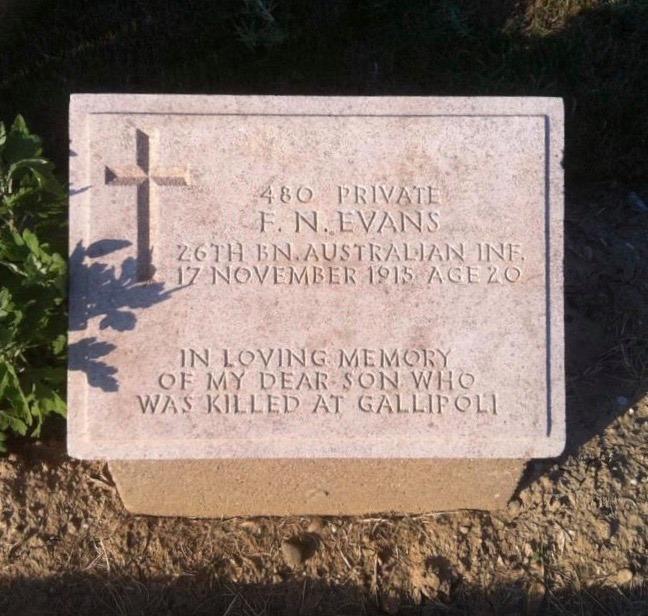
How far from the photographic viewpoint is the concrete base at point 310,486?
312 cm

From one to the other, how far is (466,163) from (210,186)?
105cm

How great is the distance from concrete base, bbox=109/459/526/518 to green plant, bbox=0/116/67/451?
0.51 metres

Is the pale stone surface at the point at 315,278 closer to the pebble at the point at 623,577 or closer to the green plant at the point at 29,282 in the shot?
the green plant at the point at 29,282

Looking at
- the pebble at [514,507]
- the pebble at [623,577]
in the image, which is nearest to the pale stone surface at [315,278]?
the pebble at [514,507]

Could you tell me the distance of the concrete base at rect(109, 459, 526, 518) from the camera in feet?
10.2

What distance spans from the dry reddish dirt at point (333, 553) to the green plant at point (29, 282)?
540mm

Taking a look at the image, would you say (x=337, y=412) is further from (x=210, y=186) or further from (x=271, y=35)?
(x=271, y=35)

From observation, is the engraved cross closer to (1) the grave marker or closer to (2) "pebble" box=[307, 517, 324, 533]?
(1) the grave marker

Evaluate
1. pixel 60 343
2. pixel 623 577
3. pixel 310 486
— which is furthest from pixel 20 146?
pixel 623 577

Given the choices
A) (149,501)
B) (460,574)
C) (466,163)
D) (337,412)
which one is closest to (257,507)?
(149,501)

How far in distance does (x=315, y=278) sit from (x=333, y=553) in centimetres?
138

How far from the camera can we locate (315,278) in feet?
9.09

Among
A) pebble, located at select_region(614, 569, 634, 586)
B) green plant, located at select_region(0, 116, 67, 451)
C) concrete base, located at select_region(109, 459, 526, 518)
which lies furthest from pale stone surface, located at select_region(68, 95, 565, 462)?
pebble, located at select_region(614, 569, 634, 586)

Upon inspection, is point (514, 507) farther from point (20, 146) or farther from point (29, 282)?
point (20, 146)
